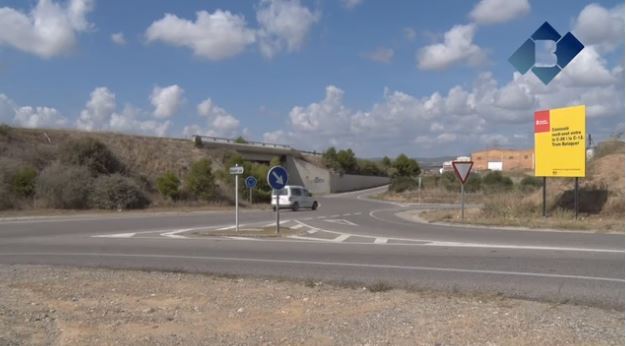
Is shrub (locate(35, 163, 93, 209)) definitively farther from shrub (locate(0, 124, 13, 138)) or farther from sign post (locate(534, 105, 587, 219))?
sign post (locate(534, 105, 587, 219))

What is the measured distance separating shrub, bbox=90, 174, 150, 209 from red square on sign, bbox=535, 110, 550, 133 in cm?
2640

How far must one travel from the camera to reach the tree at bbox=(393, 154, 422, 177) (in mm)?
107812

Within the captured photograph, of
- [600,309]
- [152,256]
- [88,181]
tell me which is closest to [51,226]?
[152,256]

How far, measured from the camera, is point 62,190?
123 ft

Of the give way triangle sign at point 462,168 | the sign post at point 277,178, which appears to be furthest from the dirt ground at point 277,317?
the give way triangle sign at point 462,168

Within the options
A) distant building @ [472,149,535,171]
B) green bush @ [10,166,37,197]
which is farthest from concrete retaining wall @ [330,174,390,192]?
green bush @ [10,166,37,197]

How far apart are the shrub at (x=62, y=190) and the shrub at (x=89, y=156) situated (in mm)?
4753

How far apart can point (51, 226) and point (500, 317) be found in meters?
21.9

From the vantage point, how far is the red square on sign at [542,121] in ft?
79.5

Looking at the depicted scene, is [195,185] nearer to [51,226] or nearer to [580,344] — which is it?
[51,226]

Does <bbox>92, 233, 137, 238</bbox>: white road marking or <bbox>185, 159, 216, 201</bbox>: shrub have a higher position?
<bbox>185, 159, 216, 201</bbox>: shrub

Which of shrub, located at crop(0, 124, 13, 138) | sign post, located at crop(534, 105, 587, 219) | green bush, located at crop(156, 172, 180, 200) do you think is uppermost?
shrub, located at crop(0, 124, 13, 138)

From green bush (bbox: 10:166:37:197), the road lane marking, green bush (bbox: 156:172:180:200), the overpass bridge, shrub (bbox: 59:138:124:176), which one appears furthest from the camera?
the overpass bridge

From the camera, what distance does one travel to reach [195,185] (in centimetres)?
4581
